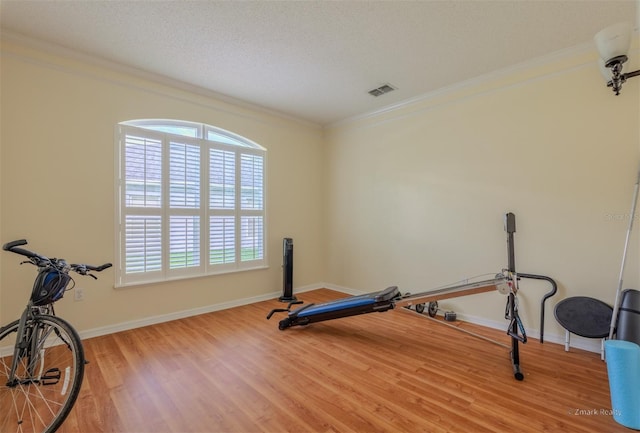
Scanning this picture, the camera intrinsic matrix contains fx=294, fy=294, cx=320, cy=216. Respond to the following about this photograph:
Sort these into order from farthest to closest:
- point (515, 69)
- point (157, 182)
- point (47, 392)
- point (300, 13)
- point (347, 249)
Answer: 1. point (347, 249)
2. point (157, 182)
3. point (515, 69)
4. point (300, 13)
5. point (47, 392)

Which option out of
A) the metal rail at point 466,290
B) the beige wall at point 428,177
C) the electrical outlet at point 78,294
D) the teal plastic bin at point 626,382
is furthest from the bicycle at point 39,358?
the teal plastic bin at point 626,382

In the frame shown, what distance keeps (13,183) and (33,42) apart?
135 centimetres

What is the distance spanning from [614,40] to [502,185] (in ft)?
5.52

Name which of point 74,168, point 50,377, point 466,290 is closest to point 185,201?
point 74,168

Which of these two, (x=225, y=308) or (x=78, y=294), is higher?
(x=78, y=294)

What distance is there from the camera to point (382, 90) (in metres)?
3.90

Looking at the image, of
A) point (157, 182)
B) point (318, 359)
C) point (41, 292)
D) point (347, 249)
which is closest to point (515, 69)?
point (347, 249)

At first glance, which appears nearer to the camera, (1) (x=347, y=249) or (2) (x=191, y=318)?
(2) (x=191, y=318)

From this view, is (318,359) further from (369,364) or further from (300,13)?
(300,13)

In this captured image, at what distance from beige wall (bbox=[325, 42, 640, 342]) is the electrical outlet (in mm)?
3603

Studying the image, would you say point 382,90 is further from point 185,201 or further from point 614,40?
point 185,201

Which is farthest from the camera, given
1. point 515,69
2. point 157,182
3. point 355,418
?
point 157,182

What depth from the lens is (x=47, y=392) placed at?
209 cm

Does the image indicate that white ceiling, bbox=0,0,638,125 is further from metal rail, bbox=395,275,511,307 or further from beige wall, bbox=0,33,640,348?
metal rail, bbox=395,275,511,307
